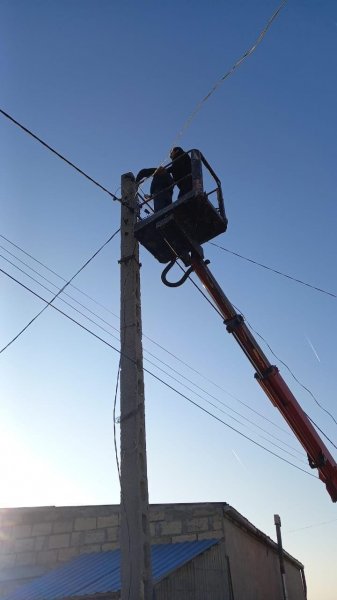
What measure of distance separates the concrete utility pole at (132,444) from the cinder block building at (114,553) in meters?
5.84

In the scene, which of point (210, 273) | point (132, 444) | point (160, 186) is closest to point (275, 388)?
point (210, 273)

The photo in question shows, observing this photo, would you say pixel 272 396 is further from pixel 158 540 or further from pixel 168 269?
pixel 158 540

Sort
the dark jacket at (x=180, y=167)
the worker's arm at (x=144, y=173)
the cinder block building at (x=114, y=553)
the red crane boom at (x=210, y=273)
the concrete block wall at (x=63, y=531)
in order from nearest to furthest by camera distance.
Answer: the red crane boom at (x=210, y=273) → the worker's arm at (x=144, y=173) → the dark jacket at (x=180, y=167) → the cinder block building at (x=114, y=553) → the concrete block wall at (x=63, y=531)

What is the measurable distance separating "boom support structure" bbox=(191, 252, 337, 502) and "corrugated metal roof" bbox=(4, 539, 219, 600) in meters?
4.83

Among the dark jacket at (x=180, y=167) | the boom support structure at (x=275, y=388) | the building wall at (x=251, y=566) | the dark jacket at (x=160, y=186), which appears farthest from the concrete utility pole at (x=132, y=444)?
the building wall at (x=251, y=566)

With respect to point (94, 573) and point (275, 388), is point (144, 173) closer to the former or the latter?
point (275, 388)

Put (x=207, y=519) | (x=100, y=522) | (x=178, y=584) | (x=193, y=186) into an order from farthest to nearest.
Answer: (x=100, y=522)
(x=207, y=519)
(x=178, y=584)
(x=193, y=186)

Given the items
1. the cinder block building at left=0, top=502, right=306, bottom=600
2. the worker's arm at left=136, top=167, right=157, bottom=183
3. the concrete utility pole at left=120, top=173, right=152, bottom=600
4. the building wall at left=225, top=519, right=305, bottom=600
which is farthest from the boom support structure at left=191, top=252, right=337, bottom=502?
the building wall at left=225, top=519, right=305, bottom=600

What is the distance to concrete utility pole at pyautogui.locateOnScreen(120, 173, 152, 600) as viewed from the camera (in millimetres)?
6395

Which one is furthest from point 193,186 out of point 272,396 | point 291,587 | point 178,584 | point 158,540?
point 291,587

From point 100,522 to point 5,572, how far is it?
3164mm

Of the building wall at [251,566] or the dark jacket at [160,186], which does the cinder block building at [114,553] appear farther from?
the dark jacket at [160,186]

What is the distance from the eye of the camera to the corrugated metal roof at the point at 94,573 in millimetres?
12219

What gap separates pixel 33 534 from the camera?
16.0 metres
